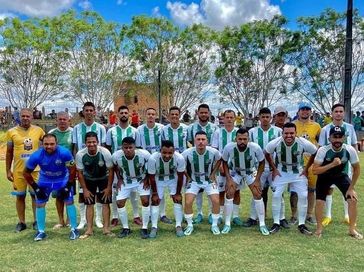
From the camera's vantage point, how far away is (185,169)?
704cm

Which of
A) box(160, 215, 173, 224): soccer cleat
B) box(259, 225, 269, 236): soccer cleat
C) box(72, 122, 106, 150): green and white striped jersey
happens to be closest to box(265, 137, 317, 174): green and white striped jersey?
box(259, 225, 269, 236): soccer cleat

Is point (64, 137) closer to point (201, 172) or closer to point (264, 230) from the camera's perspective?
point (201, 172)

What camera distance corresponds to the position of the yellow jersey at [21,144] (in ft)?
23.6

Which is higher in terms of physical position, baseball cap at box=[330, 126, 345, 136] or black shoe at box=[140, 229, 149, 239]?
baseball cap at box=[330, 126, 345, 136]

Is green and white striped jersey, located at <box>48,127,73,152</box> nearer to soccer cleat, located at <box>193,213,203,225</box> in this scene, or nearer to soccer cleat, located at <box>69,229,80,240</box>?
soccer cleat, located at <box>69,229,80,240</box>

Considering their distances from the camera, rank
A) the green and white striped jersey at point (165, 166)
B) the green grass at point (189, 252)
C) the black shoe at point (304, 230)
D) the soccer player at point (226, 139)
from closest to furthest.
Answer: the green grass at point (189, 252), the black shoe at point (304, 230), the green and white striped jersey at point (165, 166), the soccer player at point (226, 139)

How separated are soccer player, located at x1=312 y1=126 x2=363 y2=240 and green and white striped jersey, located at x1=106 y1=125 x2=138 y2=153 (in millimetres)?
3066

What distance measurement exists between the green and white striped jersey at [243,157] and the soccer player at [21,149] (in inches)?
122

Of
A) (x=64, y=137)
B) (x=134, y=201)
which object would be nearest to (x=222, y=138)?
(x=134, y=201)

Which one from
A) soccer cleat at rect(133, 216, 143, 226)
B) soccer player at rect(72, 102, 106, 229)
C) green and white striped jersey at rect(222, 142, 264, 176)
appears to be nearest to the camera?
green and white striped jersey at rect(222, 142, 264, 176)

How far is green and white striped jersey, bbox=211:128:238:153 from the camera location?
7547 millimetres

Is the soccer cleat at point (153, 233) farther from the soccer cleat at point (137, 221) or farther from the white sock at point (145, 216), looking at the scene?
the soccer cleat at point (137, 221)

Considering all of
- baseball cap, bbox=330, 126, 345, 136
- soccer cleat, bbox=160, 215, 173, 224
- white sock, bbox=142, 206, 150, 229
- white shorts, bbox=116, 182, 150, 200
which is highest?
baseball cap, bbox=330, 126, 345, 136

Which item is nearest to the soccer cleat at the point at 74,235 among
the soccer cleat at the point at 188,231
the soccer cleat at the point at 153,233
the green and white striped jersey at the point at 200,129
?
the soccer cleat at the point at 153,233
